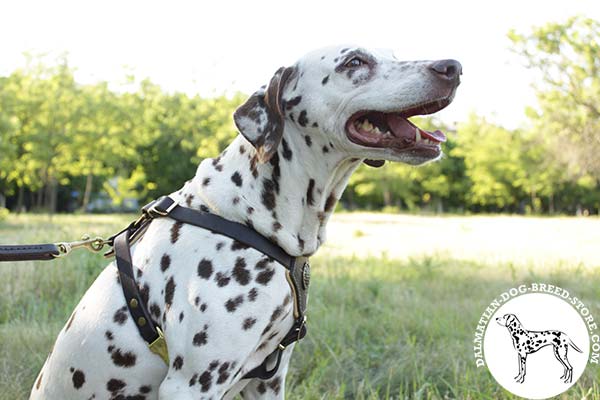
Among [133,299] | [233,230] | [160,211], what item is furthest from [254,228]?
[133,299]

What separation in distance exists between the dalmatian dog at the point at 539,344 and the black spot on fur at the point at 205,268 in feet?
7.83

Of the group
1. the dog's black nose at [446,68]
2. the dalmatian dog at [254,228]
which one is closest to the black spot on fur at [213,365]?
the dalmatian dog at [254,228]

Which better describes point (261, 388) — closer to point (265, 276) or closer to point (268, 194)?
point (265, 276)

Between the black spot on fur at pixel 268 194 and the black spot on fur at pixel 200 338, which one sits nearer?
the black spot on fur at pixel 200 338

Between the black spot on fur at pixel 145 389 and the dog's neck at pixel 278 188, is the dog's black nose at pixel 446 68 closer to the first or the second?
the dog's neck at pixel 278 188

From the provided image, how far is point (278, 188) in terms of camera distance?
2.49 m

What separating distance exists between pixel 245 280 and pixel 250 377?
0.50m

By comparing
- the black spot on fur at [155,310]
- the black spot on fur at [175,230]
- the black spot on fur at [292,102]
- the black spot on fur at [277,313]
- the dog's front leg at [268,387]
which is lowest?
the dog's front leg at [268,387]

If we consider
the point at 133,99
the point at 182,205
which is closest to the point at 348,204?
the point at 133,99

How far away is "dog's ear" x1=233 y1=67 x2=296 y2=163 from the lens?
242 centimetres

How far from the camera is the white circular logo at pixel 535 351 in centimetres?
377

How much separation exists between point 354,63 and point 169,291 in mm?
1199

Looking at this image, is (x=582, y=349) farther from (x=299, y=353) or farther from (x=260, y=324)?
(x=260, y=324)

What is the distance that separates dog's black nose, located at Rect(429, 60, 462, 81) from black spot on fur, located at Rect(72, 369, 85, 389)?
1846 millimetres
